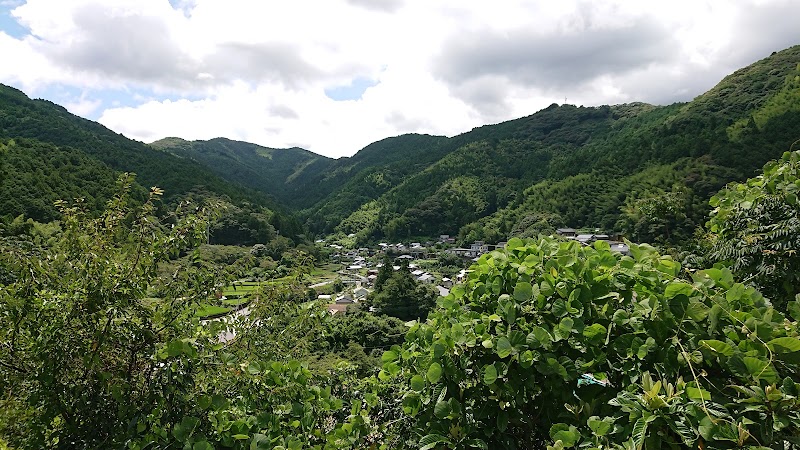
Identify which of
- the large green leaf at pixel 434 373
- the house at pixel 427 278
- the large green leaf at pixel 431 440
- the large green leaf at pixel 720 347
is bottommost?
the house at pixel 427 278

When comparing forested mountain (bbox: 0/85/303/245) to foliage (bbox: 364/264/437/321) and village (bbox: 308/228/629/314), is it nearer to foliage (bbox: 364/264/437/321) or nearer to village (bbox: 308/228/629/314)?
village (bbox: 308/228/629/314)

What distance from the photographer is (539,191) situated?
235ft

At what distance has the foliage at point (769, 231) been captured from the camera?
9.00 ft

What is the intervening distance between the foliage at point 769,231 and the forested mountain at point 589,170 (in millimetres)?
20154

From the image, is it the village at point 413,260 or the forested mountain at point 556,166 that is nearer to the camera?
the village at point 413,260

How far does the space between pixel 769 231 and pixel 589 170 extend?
73.0 m

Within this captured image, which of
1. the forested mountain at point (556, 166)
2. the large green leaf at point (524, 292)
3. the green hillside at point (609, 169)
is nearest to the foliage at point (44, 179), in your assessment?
the forested mountain at point (556, 166)

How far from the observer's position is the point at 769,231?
9.42ft

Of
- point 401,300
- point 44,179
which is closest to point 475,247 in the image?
point 401,300

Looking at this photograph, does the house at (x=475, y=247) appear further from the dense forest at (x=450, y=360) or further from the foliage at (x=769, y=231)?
the dense forest at (x=450, y=360)

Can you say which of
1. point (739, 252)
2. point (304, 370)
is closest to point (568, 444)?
point (304, 370)

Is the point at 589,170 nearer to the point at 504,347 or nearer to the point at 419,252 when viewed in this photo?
the point at 419,252

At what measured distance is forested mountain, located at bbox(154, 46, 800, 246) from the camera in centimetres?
4925

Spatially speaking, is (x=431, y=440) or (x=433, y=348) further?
(x=433, y=348)
